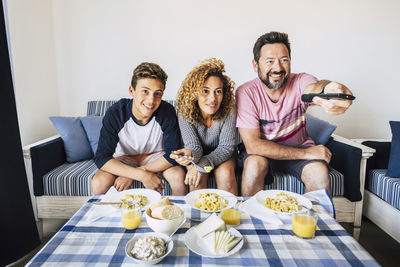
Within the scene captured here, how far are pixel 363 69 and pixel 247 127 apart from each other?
4.73ft

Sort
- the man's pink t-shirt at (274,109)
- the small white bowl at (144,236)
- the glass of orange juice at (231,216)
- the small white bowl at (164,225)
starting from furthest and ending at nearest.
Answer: the man's pink t-shirt at (274,109) < the glass of orange juice at (231,216) < the small white bowl at (164,225) < the small white bowl at (144,236)

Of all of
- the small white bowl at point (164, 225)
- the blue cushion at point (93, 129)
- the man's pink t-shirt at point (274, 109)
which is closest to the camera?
the small white bowl at point (164, 225)

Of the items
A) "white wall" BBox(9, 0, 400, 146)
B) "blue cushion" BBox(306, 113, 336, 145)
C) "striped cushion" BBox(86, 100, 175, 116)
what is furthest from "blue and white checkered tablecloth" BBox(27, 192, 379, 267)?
"white wall" BBox(9, 0, 400, 146)

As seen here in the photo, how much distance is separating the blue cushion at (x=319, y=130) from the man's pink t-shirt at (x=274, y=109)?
0.29 m

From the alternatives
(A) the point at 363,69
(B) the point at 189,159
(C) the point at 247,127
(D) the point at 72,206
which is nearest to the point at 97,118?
(D) the point at 72,206

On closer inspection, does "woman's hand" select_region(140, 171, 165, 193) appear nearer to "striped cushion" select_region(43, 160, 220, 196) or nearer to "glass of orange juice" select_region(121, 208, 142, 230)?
"striped cushion" select_region(43, 160, 220, 196)

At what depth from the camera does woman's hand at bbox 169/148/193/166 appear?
1.56 meters

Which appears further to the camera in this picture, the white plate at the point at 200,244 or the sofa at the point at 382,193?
the sofa at the point at 382,193

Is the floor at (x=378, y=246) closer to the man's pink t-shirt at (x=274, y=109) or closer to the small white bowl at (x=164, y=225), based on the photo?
the man's pink t-shirt at (x=274, y=109)

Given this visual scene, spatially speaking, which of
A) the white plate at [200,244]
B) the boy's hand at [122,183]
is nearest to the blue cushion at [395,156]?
the white plate at [200,244]

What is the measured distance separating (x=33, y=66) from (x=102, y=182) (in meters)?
1.28

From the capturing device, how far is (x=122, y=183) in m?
1.62

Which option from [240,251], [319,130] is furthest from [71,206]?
[319,130]

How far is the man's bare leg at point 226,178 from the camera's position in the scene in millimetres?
1624
